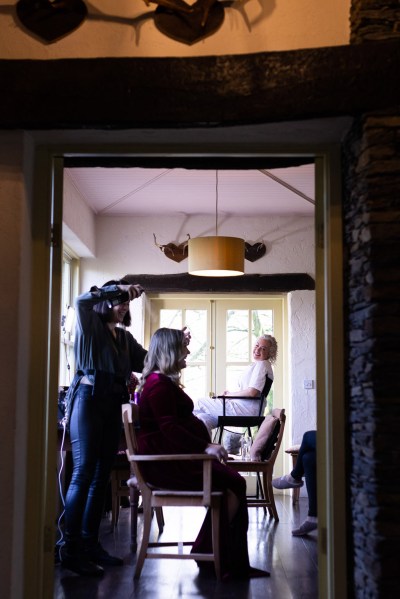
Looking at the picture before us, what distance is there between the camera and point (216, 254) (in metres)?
6.96

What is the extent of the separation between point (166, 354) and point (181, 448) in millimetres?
538

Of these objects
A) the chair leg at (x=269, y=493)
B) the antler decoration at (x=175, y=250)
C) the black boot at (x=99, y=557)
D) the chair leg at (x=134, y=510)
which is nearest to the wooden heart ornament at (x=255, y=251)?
the antler decoration at (x=175, y=250)

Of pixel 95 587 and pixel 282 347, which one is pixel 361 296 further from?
pixel 282 347

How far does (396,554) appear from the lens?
9.46 feet

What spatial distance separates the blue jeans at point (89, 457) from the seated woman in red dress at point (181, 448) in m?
0.18

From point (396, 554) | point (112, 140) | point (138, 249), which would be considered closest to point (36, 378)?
point (112, 140)

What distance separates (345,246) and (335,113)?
0.55 metres

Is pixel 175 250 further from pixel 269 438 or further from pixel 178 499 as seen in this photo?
pixel 178 499

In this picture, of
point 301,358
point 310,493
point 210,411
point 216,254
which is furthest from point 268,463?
point 301,358

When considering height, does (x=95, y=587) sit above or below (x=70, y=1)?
below

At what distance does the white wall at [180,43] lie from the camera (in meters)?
3.25

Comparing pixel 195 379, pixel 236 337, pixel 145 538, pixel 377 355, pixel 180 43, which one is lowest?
pixel 145 538

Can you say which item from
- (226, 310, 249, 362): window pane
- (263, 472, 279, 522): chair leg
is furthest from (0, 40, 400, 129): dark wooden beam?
(226, 310, 249, 362): window pane

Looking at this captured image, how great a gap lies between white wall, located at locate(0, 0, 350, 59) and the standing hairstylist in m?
1.63
